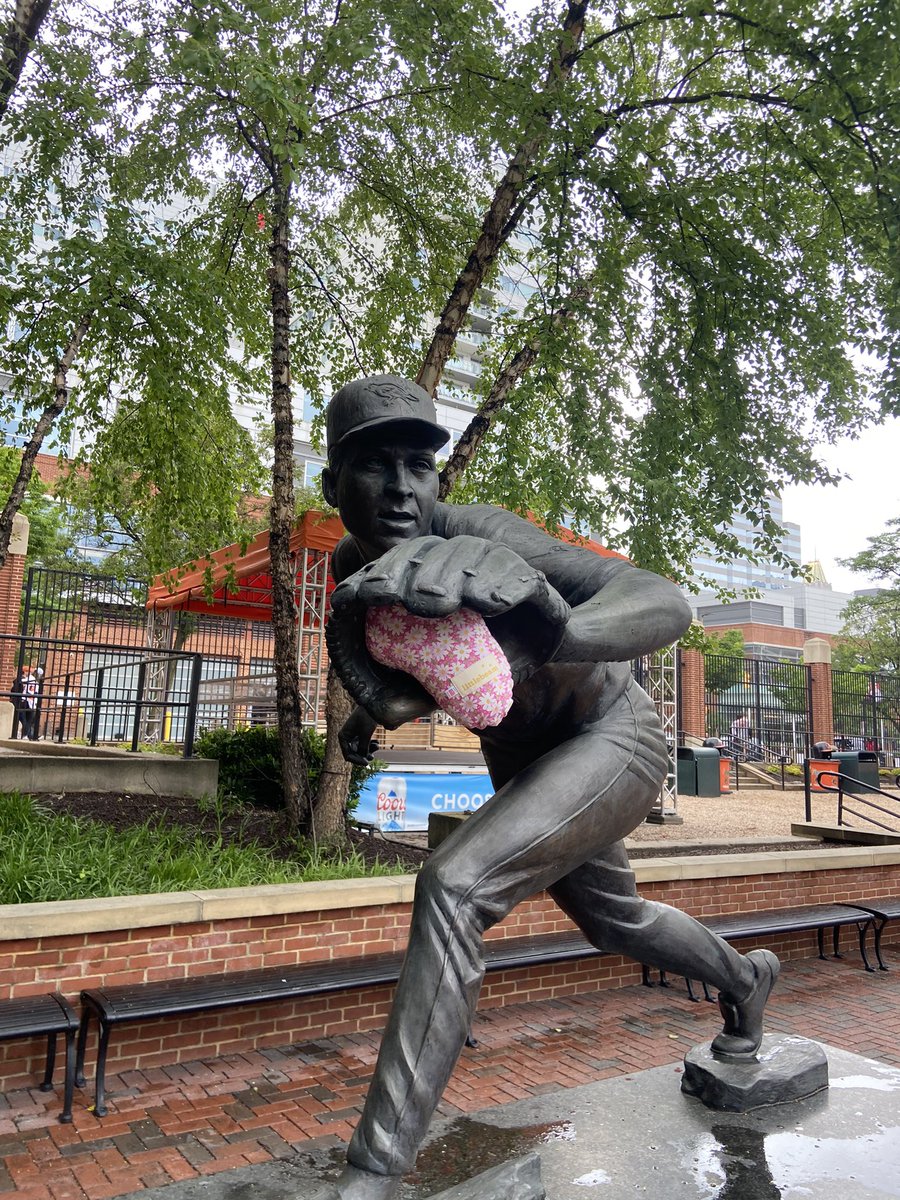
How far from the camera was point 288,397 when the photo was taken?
7.70 meters

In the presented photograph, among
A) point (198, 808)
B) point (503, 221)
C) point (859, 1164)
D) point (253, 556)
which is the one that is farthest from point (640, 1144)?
point (253, 556)

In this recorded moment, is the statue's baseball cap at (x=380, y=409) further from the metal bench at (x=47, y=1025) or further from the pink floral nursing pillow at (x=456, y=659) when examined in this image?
the metal bench at (x=47, y=1025)

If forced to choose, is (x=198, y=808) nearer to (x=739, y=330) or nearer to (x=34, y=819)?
(x=34, y=819)

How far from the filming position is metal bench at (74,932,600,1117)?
12.8ft

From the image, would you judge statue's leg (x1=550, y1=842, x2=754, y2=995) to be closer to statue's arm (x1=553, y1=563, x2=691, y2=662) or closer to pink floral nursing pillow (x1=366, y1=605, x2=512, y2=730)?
statue's arm (x1=553, y1=563, x2=691, y2=662)

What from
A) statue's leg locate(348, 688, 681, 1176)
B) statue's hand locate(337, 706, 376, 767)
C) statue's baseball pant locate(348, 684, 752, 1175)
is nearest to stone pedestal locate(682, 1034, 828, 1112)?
statue's baseball pant locate(348, 684, 752, 1175)

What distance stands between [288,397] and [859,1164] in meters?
6.64

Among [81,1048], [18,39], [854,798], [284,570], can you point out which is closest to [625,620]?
[81,1048]

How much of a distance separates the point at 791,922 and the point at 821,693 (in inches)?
897

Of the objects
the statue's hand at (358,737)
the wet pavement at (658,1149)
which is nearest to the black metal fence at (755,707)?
the wet pavement at (658,1149)

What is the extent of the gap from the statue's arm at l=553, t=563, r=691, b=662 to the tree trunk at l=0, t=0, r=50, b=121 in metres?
6.17

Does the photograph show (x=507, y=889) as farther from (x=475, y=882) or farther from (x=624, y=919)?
(x=624, y=919)

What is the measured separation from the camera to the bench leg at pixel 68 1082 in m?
3.71

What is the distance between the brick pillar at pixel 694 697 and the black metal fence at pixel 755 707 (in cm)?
33
